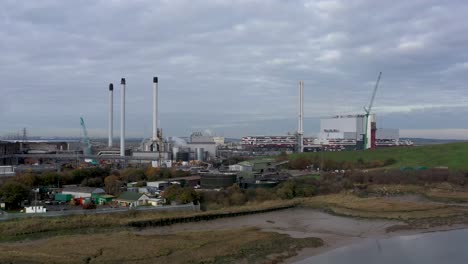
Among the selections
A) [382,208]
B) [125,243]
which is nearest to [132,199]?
[125,243]

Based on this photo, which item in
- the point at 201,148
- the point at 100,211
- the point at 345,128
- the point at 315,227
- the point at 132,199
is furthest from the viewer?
the point at 345,128

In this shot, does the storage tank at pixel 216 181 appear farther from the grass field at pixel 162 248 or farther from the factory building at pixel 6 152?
the factory building at pixel 6 152

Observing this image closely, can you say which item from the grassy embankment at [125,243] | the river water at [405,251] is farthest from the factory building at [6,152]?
the river water at [405,251]

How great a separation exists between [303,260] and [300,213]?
678 cm

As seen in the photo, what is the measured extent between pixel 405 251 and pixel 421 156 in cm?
2500

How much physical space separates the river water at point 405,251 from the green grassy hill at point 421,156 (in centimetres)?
1850

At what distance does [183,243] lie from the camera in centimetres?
1107

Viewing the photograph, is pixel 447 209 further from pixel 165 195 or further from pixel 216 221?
pixel 165 195

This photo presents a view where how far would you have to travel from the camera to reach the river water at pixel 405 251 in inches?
402

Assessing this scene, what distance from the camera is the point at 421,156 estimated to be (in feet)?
112

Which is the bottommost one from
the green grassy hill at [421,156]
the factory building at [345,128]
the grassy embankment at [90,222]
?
the grassy embankment at [90,222]

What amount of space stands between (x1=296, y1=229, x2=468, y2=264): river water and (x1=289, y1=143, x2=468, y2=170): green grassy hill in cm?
1850

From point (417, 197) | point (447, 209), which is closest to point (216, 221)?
point (447, 209)

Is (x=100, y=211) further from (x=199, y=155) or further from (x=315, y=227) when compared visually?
(x=199, y=155)
